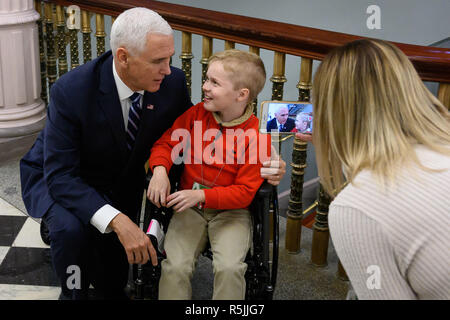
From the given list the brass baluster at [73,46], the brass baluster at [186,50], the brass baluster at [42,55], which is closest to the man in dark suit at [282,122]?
the brass baluster at [186,50]

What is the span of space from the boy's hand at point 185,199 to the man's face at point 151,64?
41cm

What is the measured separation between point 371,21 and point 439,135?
165 inches

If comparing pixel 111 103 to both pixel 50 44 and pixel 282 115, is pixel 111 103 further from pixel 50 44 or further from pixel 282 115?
pixel 50 44

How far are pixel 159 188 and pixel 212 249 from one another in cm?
29

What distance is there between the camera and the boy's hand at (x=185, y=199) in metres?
2.13

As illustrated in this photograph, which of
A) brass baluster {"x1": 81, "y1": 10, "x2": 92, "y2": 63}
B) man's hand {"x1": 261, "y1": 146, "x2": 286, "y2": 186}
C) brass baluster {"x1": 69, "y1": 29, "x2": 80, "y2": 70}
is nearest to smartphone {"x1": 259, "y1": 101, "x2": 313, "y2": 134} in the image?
man's hand {"x1": 261, "y1": 146, "x2": 286, "y2": 186}

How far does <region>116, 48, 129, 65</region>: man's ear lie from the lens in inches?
85.5

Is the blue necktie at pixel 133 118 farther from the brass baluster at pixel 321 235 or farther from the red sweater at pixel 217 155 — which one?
the brass baluster at pixel 321 235

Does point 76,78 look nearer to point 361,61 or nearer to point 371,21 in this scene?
point 361,61

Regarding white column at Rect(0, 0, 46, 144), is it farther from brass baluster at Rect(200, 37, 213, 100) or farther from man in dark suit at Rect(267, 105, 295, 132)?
man in dark suit at Rect(267, 105, 295, 132)

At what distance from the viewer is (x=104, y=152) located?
2312 mm

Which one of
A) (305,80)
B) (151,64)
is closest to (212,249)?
(151,64)
